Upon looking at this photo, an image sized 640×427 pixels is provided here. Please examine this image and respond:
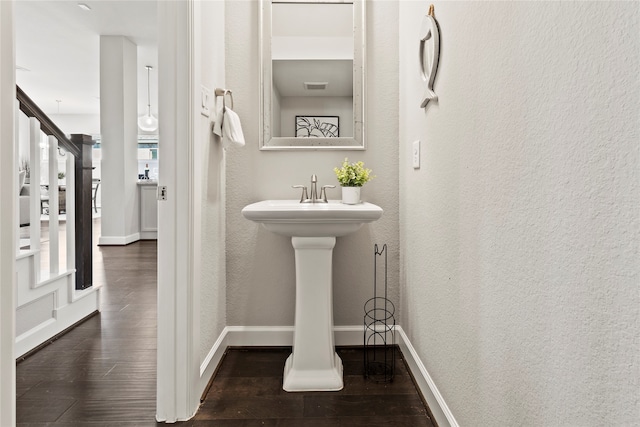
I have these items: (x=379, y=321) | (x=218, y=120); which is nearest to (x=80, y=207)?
(x=218, y=120)

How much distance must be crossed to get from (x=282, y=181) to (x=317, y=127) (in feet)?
1.15

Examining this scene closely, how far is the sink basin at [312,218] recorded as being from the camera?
5.30ft

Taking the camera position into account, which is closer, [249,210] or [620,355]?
[620,355]

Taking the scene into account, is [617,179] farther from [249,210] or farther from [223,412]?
[223,412]

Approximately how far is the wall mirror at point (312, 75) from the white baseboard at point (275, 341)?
0.99 metres

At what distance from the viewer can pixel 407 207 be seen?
2.00 meters

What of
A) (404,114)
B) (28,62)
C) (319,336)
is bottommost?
(319,336)

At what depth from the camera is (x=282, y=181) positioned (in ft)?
7.21

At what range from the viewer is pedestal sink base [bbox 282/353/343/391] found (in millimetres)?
1739

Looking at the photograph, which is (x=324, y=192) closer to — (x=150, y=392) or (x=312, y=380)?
(x=312, y=380)

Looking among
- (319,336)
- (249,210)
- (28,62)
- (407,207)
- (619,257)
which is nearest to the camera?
(619,257)

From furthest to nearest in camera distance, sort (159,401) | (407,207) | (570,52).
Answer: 1. (407,207)
2. (159,401)
3. (570,52)

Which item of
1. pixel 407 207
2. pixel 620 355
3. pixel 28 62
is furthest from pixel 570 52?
pixel 28 62

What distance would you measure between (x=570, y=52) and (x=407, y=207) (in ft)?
4.37
